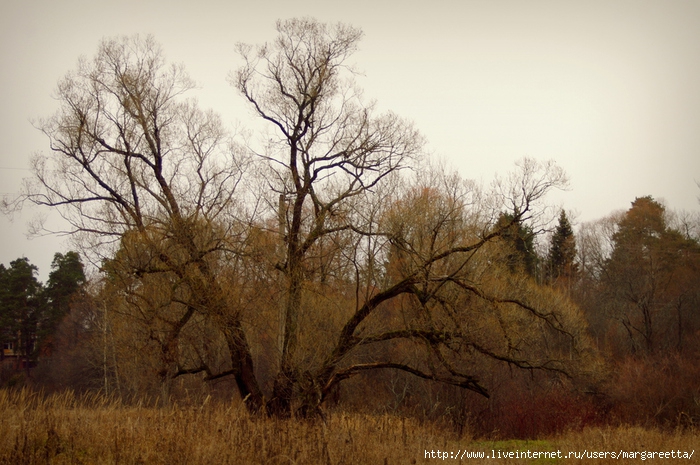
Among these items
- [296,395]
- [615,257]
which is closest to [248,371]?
[296,395]

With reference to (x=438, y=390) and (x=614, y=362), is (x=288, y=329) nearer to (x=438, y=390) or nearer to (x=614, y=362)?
(x=438, y=390)

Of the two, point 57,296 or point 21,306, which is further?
point 57,296

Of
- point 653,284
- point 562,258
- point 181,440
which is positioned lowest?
point 181,440

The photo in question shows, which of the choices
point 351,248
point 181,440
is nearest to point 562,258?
point 351,248

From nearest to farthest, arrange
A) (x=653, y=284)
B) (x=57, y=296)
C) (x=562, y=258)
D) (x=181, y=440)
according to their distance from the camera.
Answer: (x=181, y=440), (x=653, y=284), (x=57, y=296), (x=562, y=258)

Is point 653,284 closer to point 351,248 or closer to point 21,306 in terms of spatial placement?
point 351,248

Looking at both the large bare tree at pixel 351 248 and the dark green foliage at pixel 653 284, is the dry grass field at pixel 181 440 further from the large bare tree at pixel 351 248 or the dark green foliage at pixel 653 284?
the dark green foliage at pixel 653 284

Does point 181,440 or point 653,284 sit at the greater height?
point 653,284

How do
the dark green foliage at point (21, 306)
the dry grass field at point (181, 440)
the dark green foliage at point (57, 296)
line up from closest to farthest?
the dry grass field at point (181, 440) → the dark green foliage at point (21, 306) → the dark green foliage at point (57, 296)

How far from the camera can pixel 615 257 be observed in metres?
38.0

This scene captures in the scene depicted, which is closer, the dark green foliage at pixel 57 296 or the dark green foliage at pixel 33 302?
the dark green foliage at pixel 33 302

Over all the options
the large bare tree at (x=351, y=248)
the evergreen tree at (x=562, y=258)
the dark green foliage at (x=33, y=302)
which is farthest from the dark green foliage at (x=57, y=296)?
the evergreen tree at (x=562, y=258)

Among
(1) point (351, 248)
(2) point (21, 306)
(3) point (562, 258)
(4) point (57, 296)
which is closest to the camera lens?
(1) point (351, 248)

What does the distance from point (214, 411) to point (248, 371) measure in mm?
4328
